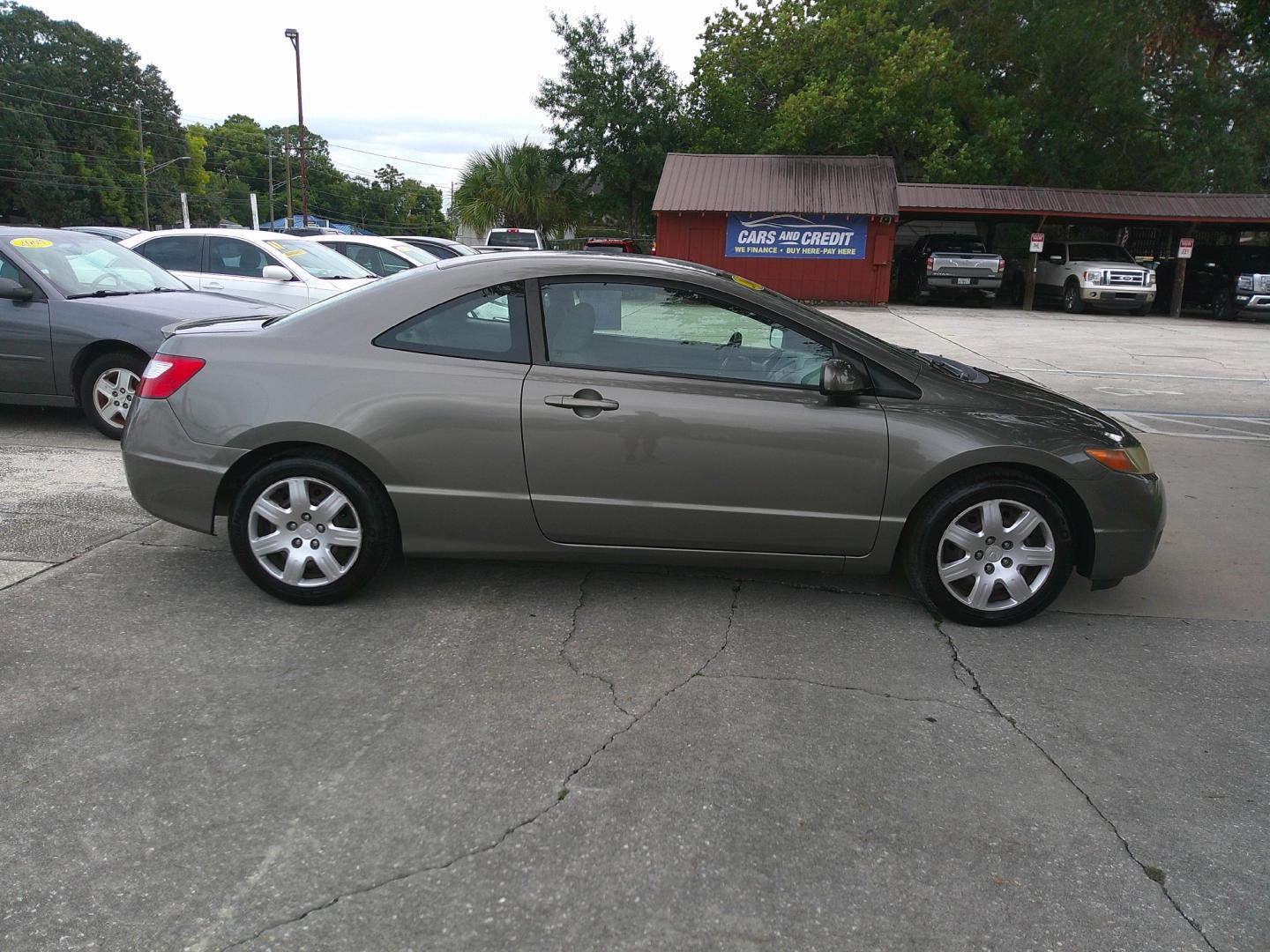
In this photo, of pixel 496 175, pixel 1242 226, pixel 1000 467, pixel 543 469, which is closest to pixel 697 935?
pixel 543 469

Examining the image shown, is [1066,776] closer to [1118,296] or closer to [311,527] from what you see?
[311,527]

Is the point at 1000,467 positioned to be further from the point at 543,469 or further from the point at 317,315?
the point at 317,315

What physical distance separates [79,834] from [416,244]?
17957 millimetres

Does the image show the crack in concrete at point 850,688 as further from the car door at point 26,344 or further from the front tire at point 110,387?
the car door at point 26,344

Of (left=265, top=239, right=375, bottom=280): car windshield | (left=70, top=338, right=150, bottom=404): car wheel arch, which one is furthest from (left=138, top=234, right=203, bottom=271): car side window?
(left=70, top=338, right=150, bottom=404): car wheel arch

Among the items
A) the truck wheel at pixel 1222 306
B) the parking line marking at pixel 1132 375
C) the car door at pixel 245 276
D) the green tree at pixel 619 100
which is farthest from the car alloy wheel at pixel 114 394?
the green tree at pixel 619 100

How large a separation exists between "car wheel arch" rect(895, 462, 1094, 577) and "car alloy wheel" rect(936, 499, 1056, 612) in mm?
133

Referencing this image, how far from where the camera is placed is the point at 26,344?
22.8 ft

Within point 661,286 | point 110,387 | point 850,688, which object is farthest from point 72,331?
point 850,688

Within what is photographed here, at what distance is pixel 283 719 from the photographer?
130 inches

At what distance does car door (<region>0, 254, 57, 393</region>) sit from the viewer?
693 cm

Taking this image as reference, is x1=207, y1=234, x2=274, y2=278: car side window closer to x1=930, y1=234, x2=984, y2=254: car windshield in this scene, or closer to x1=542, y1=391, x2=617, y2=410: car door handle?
x1=542, y1=391, x2=617, y2=410: car door handle

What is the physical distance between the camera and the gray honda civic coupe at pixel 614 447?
4.08 m

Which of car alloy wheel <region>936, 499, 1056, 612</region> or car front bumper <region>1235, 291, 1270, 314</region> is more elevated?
car front bumper <region>1235, 291, 1270, 314</region>
